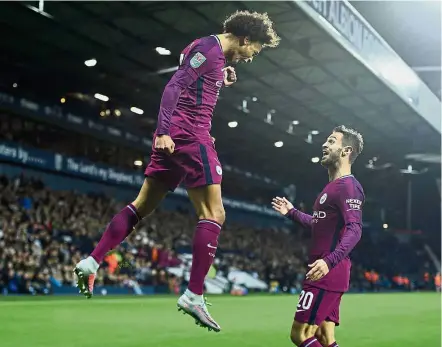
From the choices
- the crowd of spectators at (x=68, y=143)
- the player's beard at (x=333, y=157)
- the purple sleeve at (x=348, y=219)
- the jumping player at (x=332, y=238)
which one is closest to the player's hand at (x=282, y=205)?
the jumping player at (x=332, y=238)

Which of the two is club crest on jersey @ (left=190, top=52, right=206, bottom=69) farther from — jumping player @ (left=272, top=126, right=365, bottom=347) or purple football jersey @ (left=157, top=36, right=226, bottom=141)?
jumping player @ (left=272, top=126, right=365, bottom=347)

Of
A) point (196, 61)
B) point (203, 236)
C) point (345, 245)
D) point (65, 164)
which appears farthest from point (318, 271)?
point (65, 164)

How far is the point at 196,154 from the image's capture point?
466 centimetres

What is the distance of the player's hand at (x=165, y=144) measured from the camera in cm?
441

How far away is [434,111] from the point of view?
28812 mm

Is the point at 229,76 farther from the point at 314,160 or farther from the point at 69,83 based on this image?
the point at 314,160

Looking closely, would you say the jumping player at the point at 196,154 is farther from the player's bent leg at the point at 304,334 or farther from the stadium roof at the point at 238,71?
the stadium roof at the point at 238,71

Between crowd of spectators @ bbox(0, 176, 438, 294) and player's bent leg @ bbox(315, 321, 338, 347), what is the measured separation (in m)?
6.45

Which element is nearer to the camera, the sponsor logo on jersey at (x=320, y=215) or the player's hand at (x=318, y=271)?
the player's hand at (x=318, y=271)

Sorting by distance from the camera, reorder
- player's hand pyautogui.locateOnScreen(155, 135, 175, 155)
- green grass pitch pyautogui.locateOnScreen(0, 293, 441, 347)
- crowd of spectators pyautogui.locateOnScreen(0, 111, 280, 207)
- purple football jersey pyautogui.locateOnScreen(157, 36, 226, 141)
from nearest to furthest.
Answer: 1. player's hand pyautogui.locateOnScreen(155, 135, 175, 155)
2. purple football jersey pyautogui.locateOnScreen(157, 36, 226, 141)
3. green grass pitch pyautogui.locateOnScreen(0, 293, 441, 347)
4. crowd of spectators pyautogui.locateOnScreen(0, 111, 280, 207)

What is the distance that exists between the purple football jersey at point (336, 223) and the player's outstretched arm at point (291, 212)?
17.2 inches

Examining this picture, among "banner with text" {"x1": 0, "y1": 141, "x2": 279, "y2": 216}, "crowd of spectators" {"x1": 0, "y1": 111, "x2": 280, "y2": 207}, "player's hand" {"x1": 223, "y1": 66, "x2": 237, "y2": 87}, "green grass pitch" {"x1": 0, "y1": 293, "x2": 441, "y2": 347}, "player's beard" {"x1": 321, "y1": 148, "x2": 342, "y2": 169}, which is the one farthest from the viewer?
"crowd of spectators" {"x1": 0, "y1": 111, "x2": 280, "y2": 207}

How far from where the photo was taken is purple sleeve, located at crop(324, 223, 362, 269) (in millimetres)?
4660

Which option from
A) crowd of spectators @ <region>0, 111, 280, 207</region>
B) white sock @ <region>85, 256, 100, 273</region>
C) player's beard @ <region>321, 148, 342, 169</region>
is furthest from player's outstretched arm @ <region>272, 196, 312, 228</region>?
crowd of spectators @ <region>0, 111, 280, 207</region>
